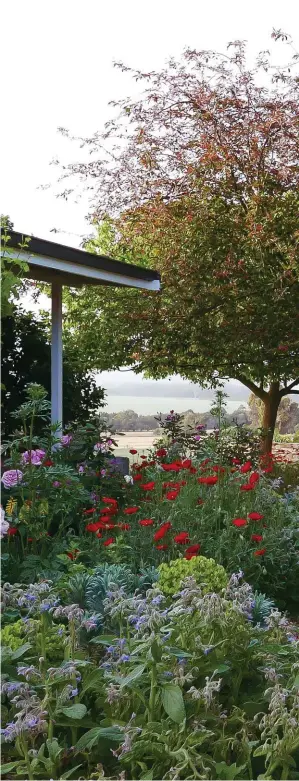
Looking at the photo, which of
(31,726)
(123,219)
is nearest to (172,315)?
(123,219)

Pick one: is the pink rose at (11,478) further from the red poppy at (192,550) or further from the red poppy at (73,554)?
the red poppy at (192,550)

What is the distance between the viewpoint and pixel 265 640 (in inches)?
115

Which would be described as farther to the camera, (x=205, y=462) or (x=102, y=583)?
(x=205, y=462)

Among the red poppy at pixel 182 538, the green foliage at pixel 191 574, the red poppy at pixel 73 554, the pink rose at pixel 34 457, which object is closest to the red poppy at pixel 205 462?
the pink rose at pixel 34 457

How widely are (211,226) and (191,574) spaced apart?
732 cm

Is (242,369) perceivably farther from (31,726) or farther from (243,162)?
(31,726)

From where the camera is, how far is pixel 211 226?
10273 millimetres

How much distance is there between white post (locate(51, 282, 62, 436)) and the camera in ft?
24.8

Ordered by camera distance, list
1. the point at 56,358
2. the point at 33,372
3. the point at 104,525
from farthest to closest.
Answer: the point at 33,372 < the point at 56,358 < the point at 104,525

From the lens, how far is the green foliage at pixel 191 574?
11.5ft

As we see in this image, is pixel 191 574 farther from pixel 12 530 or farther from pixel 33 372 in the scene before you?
pixel 33 372

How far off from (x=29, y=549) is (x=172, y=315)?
6.46 metres

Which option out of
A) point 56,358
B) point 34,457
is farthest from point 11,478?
point 56,358

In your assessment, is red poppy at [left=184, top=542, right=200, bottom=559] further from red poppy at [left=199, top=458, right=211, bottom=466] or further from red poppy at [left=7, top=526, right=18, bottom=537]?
red poppy at [left=199, top=458, right=211, bottom=466]
